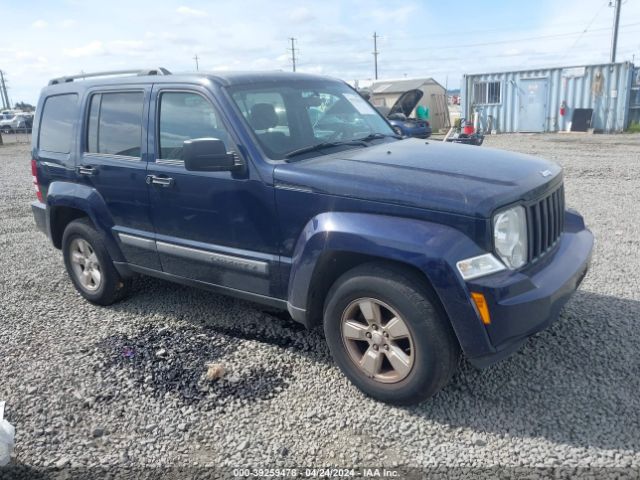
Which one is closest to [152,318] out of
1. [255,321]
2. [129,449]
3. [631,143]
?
[255,321]

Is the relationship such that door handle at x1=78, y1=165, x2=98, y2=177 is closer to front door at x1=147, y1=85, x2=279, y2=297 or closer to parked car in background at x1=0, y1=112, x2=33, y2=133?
front door at x1=147, y1=85, x2=279, y2=297

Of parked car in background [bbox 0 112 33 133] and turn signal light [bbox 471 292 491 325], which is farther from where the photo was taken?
parked car in background [bbox 0 112 33 133]

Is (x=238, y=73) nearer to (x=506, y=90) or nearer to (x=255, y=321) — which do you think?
(x=255, y=321)

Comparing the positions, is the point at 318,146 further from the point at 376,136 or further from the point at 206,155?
the point at 206,155

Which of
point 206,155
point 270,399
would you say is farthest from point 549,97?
point 270,399

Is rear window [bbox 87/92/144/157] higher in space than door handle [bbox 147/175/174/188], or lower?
higher

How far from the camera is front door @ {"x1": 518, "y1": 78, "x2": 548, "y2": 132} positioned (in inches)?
861

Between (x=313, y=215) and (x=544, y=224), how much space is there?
1359mm

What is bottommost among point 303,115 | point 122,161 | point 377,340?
point 377,340

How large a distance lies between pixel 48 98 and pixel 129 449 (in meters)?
3.61

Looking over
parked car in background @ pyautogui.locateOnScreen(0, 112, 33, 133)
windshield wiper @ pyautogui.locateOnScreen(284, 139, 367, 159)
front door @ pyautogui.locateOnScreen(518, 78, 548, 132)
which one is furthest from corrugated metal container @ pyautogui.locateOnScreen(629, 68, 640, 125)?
parked car in background @ pyautogui.locateOnScreen(0, 112, 33, 133)

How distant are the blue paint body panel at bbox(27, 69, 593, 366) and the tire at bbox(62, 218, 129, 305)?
0.51 feet

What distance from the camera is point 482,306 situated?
266 centimetres

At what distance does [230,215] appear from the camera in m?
3.57
